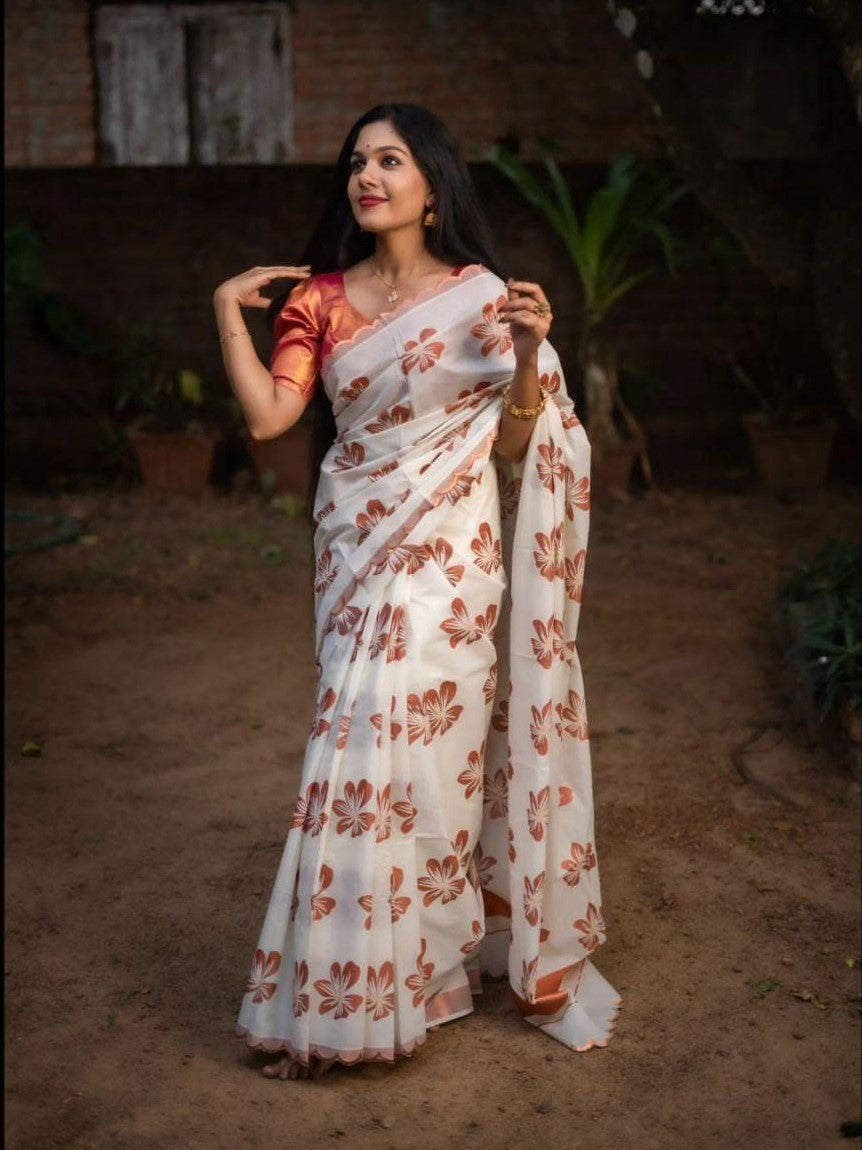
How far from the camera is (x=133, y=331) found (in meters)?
9.72

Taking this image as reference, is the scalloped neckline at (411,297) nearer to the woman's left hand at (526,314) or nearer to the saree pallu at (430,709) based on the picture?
the saree pallu at (430,709)

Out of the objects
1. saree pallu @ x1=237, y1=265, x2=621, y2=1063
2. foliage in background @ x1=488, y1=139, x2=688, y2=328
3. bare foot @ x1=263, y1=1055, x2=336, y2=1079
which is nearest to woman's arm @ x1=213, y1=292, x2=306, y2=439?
saree pallu @ x1=237, y1=265, x2=621, y2=1063

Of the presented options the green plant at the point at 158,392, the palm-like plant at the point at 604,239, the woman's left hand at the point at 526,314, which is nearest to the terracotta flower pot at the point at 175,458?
the green plant at the point at 158,392

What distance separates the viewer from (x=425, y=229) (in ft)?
10.8

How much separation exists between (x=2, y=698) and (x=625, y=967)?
124 inches

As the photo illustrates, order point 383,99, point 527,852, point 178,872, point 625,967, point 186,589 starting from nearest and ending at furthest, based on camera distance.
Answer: point 527,852
point 625,967
point 178,872
point 186,589
point 383,99

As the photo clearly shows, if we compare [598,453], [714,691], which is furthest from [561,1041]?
[598,453]

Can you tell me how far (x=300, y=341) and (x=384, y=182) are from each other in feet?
1.27

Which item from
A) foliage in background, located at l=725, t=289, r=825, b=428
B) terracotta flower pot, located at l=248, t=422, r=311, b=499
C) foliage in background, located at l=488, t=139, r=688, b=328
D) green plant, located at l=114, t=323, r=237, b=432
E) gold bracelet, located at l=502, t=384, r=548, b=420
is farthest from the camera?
foliage in background, located at l=725, t=289, r=825, b=428

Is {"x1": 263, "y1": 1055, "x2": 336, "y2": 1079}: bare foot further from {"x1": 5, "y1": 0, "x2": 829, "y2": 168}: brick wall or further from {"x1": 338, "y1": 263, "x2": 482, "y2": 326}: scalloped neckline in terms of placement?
{"x1": 5, "y1": 0, "x2": 829, "y2": 168}: brick wall

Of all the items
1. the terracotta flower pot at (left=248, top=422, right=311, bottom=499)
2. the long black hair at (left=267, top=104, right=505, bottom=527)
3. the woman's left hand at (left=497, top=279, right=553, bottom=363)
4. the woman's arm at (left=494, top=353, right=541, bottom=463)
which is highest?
the terracotta flower pot at (left=248, top=422, right=311, bottom=499)

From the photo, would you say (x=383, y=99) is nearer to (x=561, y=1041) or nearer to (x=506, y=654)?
(x=506, y=654)

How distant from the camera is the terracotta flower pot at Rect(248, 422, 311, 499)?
9406 mm

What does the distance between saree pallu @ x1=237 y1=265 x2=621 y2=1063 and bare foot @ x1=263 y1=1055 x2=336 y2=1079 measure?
2.0 inches
